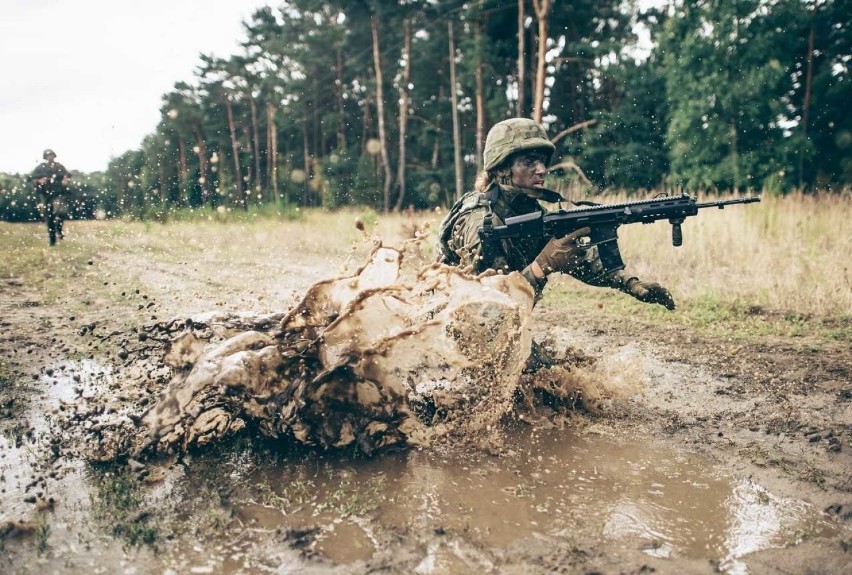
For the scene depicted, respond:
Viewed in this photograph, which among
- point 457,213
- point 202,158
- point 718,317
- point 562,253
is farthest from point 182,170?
point 562,253

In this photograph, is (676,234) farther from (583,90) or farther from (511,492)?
(583,90)

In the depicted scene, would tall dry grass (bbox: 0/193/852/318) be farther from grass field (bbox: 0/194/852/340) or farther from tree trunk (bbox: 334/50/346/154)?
tree trunk (bbox: 334/50/346/154)

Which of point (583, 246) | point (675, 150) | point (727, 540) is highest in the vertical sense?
point (675, 150)

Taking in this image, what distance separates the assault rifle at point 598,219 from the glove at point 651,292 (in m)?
0.31

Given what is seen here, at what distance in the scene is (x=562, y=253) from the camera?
4027 mm

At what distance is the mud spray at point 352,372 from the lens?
3.39 meters

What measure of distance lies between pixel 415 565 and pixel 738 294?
627 centimetres

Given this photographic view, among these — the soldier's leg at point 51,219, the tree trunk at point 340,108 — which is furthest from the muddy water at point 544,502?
the tree trunk at point 340,108

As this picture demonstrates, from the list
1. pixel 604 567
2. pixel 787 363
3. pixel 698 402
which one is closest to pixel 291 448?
pixel 604 567

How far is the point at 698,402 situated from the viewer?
13.9 ft

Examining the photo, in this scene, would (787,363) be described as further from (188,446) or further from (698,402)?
(188,446)

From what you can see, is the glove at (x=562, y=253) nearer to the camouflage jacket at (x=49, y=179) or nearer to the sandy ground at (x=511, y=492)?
the sandy ground at (x=511, y=492)

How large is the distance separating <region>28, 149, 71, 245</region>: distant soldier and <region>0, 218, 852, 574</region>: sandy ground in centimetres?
1083

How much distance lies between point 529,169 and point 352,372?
2010mm
